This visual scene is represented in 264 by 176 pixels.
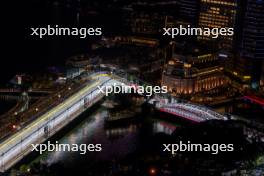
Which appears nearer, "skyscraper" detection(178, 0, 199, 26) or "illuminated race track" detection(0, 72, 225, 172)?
"illuminated race track" detection(0, 72, 225, 172)

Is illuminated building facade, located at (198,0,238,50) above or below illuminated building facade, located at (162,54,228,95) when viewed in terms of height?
above

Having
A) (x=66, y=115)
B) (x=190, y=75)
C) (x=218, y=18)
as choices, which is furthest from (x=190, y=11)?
(x=66, y=115)

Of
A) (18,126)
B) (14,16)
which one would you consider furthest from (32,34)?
(18,126)

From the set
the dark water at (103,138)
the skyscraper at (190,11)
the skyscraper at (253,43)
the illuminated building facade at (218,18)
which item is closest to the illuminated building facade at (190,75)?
the skyscraper at (253,43)

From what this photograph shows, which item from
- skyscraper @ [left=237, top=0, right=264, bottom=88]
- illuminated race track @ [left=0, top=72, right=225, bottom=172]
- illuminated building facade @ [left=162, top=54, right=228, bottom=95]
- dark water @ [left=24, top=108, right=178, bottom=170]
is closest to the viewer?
illuminated race track @ [left=0, top=72, right=225, bottom=172]

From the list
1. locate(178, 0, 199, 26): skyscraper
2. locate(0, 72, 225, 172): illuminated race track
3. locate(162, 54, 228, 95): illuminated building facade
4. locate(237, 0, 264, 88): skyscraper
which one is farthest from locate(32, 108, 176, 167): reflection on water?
locate(178, 0, 199, 26): skyscraper

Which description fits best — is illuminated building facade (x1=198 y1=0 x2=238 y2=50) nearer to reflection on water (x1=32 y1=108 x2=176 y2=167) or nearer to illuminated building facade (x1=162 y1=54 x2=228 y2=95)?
illuminated building facade (x1=162 y1=54 x2=228 y2=95)

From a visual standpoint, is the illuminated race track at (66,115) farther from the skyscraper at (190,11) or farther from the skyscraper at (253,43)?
the skyscraper at (190,11)

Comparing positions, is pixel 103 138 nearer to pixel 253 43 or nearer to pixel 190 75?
pixel 190 75

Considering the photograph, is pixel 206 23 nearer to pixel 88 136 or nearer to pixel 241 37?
pixel 241 37

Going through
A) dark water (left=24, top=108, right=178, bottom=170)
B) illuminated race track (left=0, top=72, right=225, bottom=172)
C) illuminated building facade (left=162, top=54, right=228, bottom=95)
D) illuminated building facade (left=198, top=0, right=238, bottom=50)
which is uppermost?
illuminated building facade (left=198, top=0, right=238, bottom=50)
